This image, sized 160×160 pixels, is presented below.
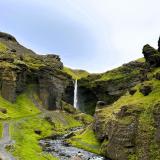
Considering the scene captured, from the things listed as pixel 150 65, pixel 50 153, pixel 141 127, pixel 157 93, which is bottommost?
pixel 50 153

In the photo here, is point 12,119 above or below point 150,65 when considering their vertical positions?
below

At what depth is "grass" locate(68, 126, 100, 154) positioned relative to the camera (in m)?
108

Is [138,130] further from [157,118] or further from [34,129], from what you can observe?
[34,129]

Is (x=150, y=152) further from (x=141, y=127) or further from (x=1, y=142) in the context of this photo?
(x=1, y=142)

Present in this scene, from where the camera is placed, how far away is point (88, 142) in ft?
378

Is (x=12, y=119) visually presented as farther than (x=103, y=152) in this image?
Yes

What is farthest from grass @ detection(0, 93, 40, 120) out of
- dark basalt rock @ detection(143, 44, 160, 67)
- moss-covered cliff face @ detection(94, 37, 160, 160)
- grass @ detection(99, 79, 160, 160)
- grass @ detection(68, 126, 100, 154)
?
grass @ detection(99, 79, 160, 160)

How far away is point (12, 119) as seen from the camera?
499ft

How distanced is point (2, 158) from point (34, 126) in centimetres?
7422

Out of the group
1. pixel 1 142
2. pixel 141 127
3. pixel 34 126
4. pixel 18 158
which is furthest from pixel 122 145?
pixel 34 126

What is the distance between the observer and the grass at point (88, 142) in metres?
108

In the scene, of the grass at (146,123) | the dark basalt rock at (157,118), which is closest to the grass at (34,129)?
the grass at (146,123)

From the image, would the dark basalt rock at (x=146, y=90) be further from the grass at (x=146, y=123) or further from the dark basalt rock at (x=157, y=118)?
the dark basalt rock at (x=157, y=118)

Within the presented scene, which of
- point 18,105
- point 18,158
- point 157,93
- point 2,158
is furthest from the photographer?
point 18,105
